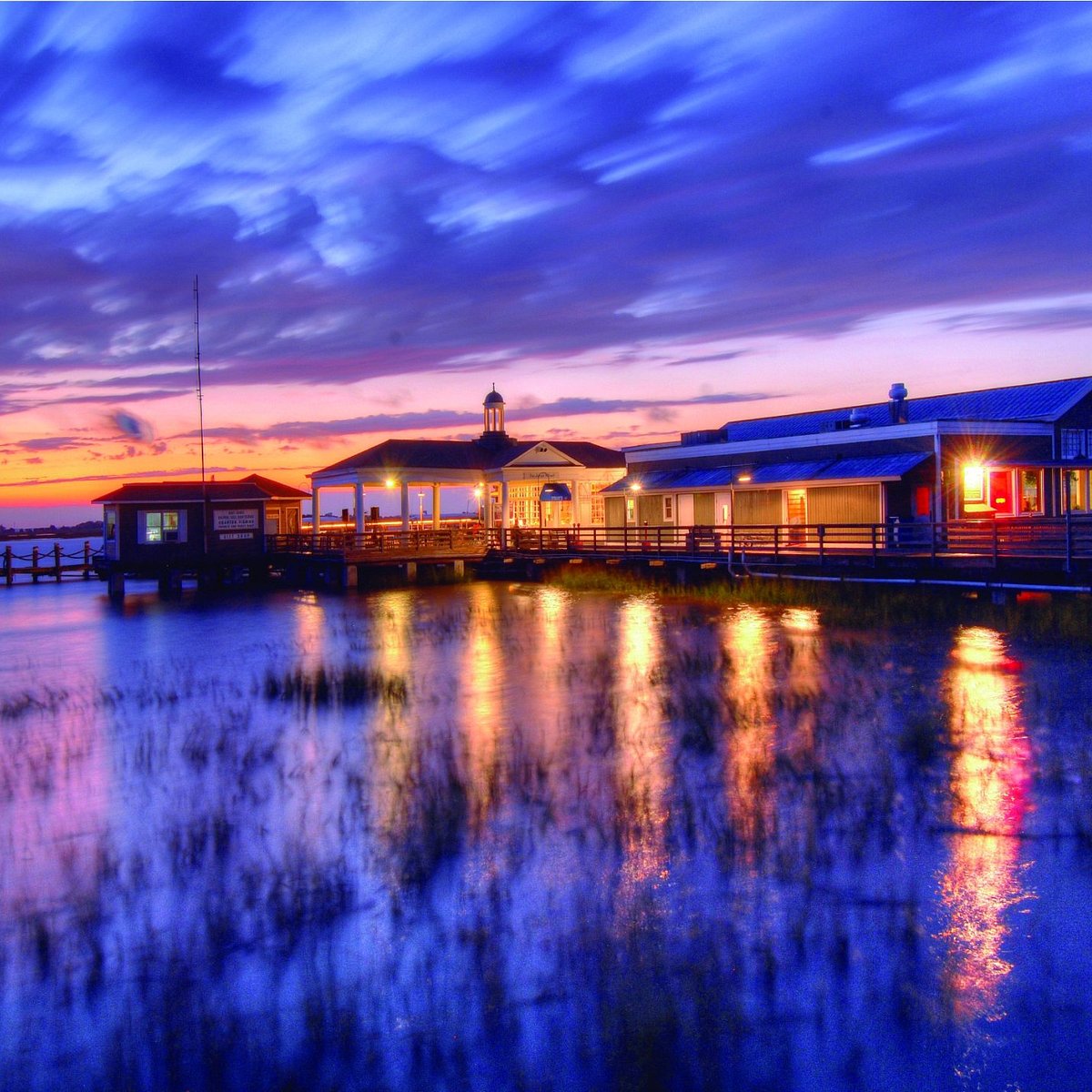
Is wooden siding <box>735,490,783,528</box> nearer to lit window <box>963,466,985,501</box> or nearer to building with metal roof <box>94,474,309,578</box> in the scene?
lit window <box>963,466,985,501</box>

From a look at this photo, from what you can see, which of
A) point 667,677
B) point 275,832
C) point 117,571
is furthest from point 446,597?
point 275,832

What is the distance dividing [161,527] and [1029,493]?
37359 mm

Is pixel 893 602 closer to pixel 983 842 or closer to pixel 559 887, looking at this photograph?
pixel 983 842

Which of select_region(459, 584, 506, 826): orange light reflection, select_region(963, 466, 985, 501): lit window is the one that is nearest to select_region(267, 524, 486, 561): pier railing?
select_region(459, 584, 506, 826): orange light reflection

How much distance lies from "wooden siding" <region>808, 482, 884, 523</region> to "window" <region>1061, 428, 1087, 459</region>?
6.88 meters

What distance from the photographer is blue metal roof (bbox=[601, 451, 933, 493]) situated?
37312mm

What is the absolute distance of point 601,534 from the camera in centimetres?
5134

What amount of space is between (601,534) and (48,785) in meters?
39.2

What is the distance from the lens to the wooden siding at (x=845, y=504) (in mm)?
37750

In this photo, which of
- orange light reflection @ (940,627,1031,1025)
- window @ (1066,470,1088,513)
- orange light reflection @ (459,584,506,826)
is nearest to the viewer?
orange light reflection @ (940,627,1031,1025)

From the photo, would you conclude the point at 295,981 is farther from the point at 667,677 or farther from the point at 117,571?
the point at 117,571

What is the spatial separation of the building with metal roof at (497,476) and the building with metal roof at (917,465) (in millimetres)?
8054

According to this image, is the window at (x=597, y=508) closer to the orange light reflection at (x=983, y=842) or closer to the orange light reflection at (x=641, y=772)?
the orange light reflection at (x=641, y=772)

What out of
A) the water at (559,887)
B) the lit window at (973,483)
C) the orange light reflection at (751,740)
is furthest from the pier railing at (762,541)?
the water at (559,887)
